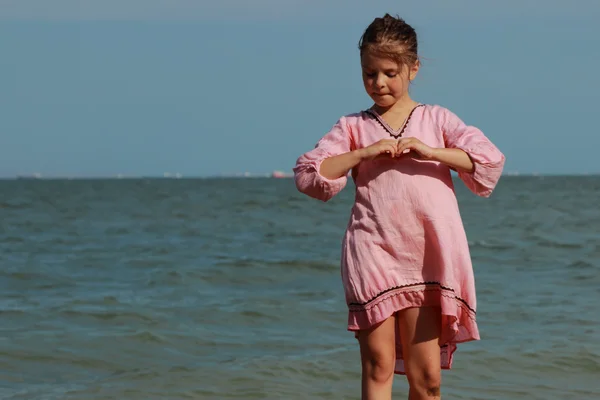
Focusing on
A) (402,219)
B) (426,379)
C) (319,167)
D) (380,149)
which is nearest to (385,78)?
(380,149)

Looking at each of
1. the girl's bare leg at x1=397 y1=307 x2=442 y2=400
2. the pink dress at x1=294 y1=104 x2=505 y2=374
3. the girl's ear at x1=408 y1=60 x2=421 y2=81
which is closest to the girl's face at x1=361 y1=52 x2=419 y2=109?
the girl's ear at x1=408 y1=60 x2=421 y2=81

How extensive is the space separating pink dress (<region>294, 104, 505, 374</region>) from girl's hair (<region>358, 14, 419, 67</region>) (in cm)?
23

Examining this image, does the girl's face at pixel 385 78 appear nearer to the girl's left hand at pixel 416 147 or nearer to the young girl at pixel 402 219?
the young girl at pixel 402 219

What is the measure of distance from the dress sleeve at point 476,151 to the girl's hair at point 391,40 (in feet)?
0.83

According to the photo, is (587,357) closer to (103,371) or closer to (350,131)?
(103,371)

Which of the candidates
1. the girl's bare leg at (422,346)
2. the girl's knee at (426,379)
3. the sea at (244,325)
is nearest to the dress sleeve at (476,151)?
the girl's bare leg at (422,346)

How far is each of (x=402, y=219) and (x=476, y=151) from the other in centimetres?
33

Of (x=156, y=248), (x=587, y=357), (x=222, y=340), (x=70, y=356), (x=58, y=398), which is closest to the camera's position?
(x=58, y=398)

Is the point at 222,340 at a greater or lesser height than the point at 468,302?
lesser

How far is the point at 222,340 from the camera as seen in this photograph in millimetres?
7176

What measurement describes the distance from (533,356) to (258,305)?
10.0 ft

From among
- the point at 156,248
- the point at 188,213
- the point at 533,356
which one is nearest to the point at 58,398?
the point at 533,356

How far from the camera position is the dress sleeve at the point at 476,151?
3170 millimetres

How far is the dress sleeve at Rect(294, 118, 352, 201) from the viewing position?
3.16 meters
